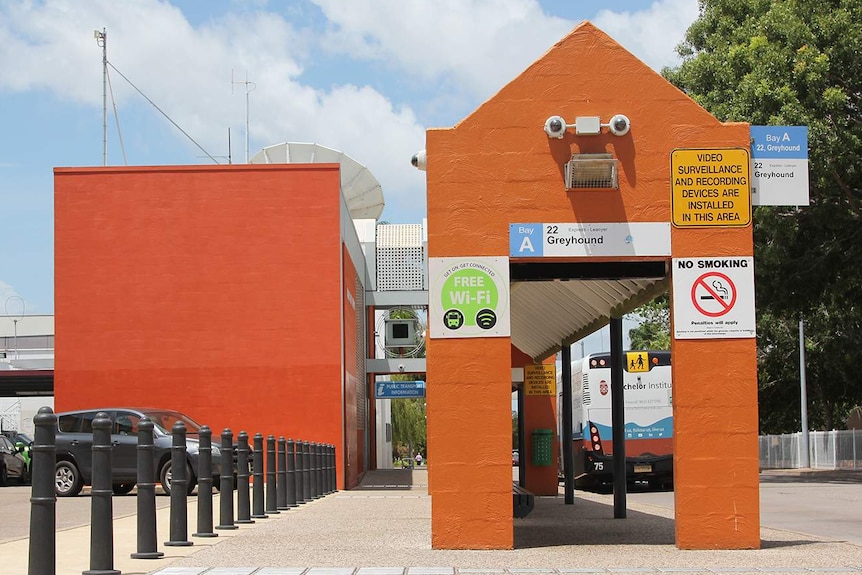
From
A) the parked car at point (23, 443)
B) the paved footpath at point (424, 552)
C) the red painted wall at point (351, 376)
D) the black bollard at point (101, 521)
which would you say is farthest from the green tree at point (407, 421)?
the black bollard at point (101, 521)

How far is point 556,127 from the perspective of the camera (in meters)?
11.3

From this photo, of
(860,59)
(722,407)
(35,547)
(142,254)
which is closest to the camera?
(35,547)

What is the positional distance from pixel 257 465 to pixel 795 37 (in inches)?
655

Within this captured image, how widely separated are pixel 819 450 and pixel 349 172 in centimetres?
2077

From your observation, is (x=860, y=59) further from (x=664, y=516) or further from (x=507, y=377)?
(x=507, y=377)

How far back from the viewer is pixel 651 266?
11656 mm

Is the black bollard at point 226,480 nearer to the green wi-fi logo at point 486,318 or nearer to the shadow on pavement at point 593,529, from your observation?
the shadow on pavement at point 593,529

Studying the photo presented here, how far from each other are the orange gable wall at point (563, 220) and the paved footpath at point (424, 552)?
433 mm

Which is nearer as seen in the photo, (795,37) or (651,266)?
(651,266)

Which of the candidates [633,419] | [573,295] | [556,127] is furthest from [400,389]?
[556,127]

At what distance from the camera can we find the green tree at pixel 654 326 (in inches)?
1367

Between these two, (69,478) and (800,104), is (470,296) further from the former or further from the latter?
(800,104)

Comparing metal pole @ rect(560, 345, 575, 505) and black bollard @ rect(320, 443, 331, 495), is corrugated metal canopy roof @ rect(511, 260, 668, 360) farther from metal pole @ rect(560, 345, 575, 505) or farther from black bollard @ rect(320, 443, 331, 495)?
black bollard @ rect(320, 443, 331, 495)

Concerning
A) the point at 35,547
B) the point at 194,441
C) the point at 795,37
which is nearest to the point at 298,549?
the point at 35,547
